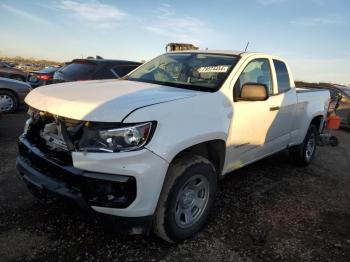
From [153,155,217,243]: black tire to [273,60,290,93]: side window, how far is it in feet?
7.05

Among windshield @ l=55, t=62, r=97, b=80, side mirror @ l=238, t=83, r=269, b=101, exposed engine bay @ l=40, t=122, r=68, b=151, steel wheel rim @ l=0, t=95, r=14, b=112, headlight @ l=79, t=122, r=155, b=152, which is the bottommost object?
steel wheel rim @ l=0, t=95, r=14, b=112

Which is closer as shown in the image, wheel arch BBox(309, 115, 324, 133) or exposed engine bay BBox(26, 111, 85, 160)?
exposed engine bay BBox(26, 111, 85, 160)

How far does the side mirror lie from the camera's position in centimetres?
367

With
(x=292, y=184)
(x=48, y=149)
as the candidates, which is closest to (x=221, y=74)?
(x=48, y=149)

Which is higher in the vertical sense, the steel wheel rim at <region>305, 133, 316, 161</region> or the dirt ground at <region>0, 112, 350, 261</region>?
the steel wheel rim at <region>305, 133, 316, 161</region>

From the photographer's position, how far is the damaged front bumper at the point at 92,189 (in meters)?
2.61

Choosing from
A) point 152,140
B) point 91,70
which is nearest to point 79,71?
point 91,70

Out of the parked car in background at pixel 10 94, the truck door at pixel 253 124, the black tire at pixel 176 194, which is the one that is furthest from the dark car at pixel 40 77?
the black tire at pixel 176 194

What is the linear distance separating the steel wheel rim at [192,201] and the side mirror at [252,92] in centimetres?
102

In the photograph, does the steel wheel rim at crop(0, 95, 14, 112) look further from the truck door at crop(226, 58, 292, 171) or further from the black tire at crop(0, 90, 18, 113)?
the truck door at crop(226, 58, 292, 171)

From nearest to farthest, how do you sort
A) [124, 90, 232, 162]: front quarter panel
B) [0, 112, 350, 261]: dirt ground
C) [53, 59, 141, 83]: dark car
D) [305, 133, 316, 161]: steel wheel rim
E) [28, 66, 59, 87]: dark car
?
[124, 90, 232, 162]: front quarter panel
[0, 112, 350, 261]: dirt ground
[305, 133, 316, 161]: steel wheel rim
[53, 59, 141, 83]: dark car
[28, 66, 59, 87]: dark car

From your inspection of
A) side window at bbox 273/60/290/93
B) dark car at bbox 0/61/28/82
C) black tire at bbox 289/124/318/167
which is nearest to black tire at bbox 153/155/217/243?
side window at bbox 273/60/290/93

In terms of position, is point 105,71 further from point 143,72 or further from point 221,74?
point 221,74

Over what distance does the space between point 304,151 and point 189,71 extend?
115 inches
